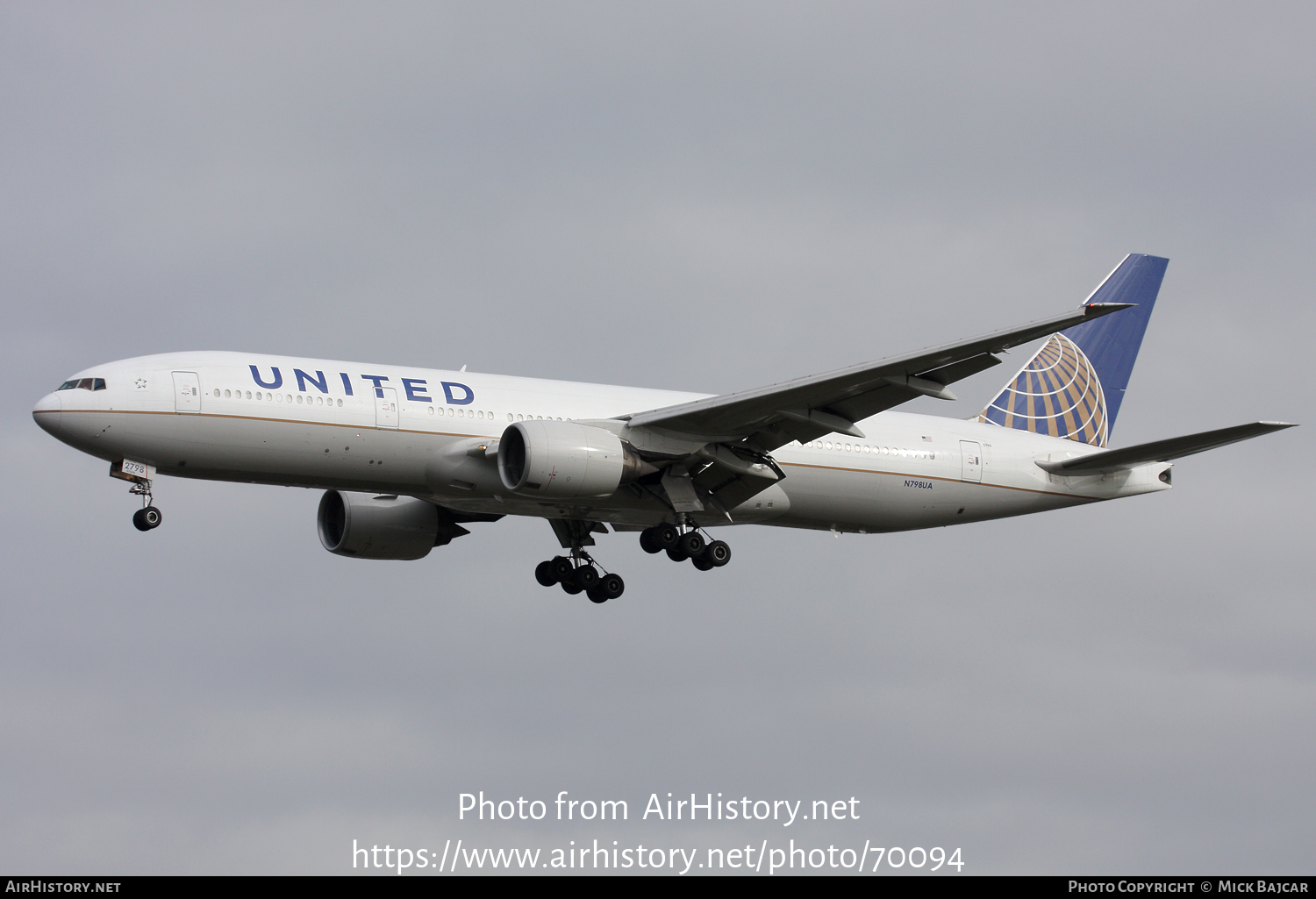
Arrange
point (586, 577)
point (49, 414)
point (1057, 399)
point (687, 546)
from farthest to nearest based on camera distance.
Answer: point (1057, 399) < point (586, 577) < point (687, 546) < point (49, 414)

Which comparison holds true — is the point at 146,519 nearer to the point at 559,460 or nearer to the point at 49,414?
the point at 49,414

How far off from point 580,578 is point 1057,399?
13983 mm

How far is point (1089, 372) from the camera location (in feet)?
138

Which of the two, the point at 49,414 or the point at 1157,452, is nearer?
the point at 49,414

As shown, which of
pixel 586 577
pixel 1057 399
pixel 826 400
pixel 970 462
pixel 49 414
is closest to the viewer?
pixel 49 414

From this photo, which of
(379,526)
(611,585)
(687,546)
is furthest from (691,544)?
(379,526)

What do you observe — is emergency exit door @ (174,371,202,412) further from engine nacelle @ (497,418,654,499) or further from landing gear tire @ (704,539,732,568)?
landing gear tire @ (704,539,732,568)

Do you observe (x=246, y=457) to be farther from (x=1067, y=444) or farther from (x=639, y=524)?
(x=1067, y=444)

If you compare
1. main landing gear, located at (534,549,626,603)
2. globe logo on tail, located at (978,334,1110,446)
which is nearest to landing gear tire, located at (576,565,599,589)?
main landing gear, located at (534,549,626,603)

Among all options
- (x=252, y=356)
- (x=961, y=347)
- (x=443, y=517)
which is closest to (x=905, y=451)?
(x=961, y=347)

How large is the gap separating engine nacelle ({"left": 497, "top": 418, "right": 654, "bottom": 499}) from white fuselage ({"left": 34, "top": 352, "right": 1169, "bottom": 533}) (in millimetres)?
632

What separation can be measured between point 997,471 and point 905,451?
2869 mm

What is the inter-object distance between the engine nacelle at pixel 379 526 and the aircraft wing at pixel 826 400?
7.56 meters

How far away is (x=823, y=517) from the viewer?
36188 millimetres
